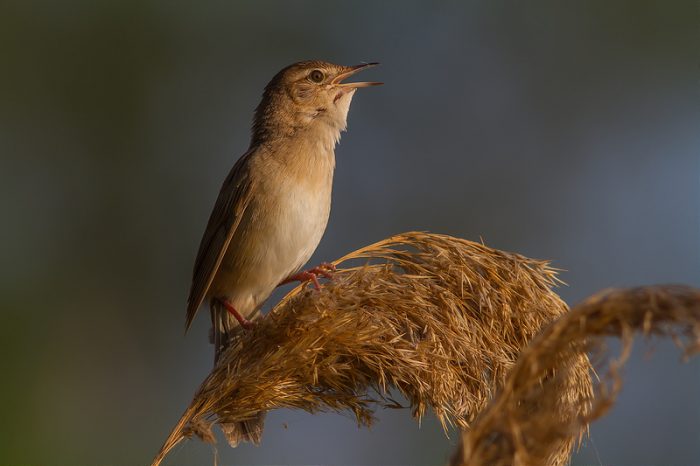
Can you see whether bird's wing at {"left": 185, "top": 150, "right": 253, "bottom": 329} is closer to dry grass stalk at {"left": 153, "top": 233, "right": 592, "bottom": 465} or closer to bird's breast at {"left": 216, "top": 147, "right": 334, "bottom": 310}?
bird's breast at {"left": 216, "top": 147, "right": 334, "bottom": 310}

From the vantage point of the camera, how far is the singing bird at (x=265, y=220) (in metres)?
4.12

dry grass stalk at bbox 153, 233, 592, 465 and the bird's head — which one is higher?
the bird's head

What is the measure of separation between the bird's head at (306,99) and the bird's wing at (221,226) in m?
0.31

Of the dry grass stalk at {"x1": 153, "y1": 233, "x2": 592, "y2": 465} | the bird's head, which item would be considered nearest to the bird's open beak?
the bird's head

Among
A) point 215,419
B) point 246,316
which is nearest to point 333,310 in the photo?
point 215,419

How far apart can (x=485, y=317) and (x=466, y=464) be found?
1.31 meters

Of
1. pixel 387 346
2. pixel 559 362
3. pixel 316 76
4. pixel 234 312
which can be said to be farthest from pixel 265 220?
pixel 559 362

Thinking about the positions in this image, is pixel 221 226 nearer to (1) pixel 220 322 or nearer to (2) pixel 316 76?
(1) pixel 220 322

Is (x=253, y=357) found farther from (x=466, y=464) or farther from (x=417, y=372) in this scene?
(x=466, y=464)

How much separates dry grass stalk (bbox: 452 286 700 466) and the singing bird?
8.07 feet

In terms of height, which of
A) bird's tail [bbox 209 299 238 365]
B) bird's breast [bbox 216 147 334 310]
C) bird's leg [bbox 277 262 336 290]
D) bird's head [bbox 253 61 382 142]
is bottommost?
bird's tail [bbox 209 299 238 365]

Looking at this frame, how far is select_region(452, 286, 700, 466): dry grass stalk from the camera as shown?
1.31 meters

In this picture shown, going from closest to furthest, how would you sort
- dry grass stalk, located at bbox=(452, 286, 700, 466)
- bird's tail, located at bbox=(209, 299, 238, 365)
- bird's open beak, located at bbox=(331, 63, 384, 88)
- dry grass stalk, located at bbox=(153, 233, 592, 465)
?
dry grass stalk, located at bbox=(452, 286, 700, 466) < dry grass stalk, located at bbox=(153, 233, 592, 465) < bird's tail, located at bbox=(209, 299, 238, 365) < bird's open beak, located at bbox=(331, 63, 384, 88)

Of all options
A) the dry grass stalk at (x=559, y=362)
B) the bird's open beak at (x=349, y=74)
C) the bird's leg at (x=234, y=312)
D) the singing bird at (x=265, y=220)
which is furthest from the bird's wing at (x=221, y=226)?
the dry grass stalk at (x=559, y=362)
